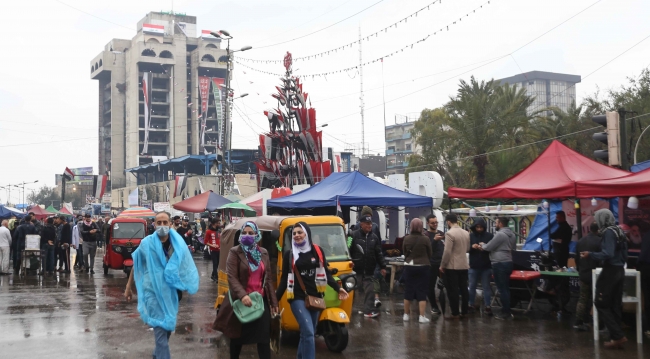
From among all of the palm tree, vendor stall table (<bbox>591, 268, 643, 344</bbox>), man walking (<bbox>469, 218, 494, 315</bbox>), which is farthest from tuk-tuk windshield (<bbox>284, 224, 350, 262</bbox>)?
the palm tree

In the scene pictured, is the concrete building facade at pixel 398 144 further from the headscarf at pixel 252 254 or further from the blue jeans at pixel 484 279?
the headscarf at pixel 252 254

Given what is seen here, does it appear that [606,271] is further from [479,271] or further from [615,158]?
[615,158]

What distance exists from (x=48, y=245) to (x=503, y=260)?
15.1 m

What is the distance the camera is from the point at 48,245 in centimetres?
2078

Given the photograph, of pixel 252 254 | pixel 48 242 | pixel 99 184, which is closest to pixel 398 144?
pixel 99 184

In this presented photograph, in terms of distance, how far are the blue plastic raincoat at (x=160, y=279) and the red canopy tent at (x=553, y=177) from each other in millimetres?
7029

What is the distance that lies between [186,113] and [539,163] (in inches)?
4967

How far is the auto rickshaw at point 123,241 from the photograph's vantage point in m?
20.1

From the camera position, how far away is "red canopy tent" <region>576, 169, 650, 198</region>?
9752 millimetres

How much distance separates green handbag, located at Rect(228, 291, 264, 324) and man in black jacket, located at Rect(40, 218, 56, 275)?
1643 centimetres

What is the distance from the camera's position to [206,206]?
91.8 feet

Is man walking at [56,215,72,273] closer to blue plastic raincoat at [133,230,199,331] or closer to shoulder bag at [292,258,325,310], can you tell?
blue plastic raincoat at [133,230,199,331]

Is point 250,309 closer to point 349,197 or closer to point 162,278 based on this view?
point 162,278

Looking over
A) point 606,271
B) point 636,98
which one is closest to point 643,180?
point 606,271
